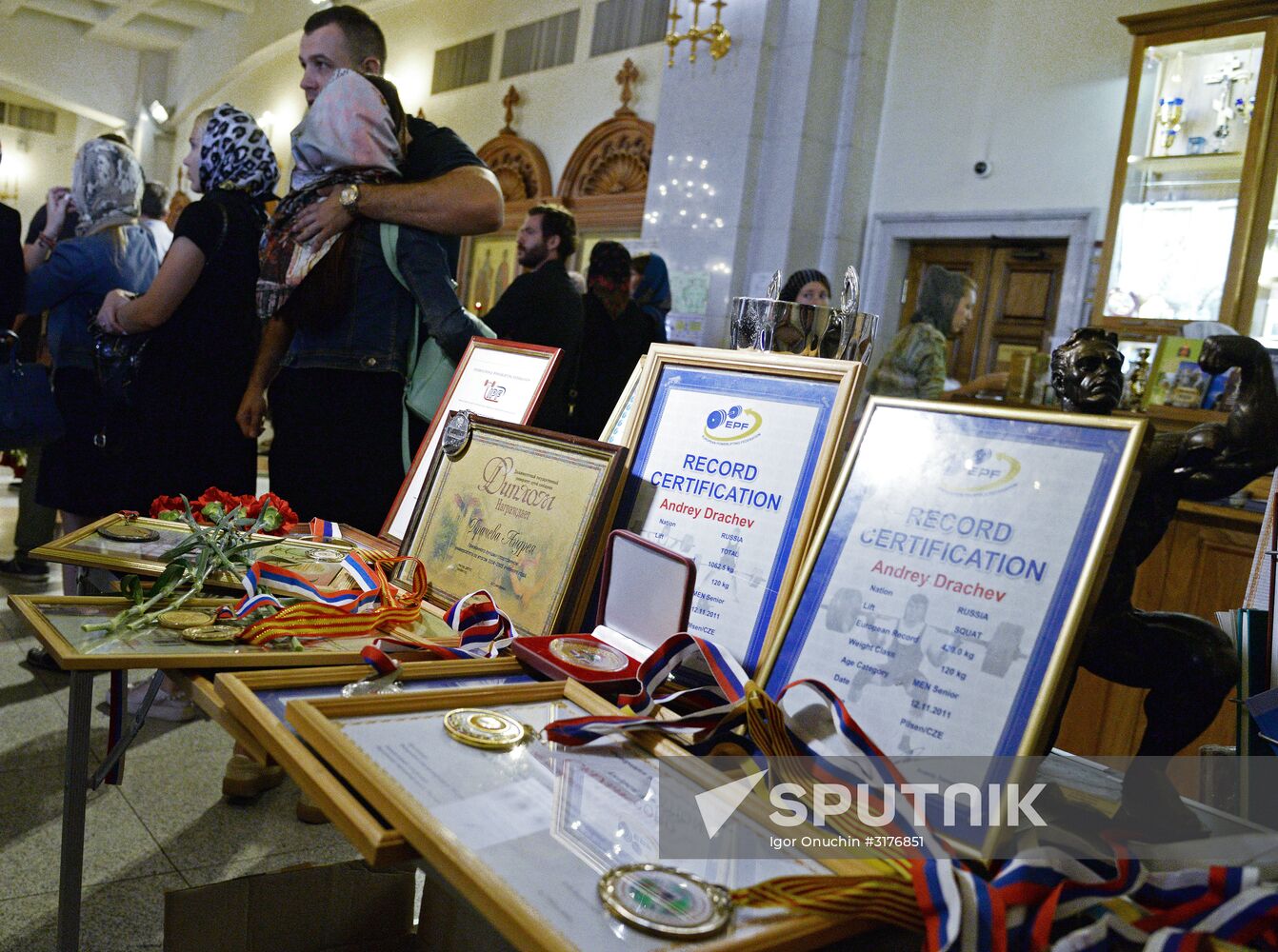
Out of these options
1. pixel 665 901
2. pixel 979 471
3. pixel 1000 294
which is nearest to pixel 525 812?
pixel 665 901

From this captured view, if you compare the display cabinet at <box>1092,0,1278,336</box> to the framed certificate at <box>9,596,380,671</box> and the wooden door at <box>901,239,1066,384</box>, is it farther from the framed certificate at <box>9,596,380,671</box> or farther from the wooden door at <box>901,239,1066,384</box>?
the framed certificate at <box>9,596,380,671</box>

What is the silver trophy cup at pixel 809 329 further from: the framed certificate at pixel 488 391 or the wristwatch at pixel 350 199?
the wristwatch at pixel 350 199

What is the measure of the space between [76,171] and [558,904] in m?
3.20

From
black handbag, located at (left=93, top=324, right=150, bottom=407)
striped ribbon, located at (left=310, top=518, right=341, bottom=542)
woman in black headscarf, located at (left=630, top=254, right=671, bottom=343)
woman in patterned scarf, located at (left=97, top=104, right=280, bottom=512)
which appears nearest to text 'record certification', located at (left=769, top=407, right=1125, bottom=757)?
striped ribbon, located at (left=310, top=518, right=341, bottom=542)

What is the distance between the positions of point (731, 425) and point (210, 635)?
50cm

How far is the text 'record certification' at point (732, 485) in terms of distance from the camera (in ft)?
2.70

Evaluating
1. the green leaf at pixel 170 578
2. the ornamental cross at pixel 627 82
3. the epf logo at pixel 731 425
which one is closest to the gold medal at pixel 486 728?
the epf logo at pixel 731 425

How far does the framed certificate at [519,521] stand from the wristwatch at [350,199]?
582 millimetres

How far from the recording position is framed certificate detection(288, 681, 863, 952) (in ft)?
1.58

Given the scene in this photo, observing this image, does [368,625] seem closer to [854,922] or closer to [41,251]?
[854,922]

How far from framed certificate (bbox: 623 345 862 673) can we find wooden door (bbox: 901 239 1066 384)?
16.5ft

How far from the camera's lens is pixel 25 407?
263 centimetres

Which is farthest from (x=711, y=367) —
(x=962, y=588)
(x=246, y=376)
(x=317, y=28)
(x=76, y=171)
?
(x=76, y=171)

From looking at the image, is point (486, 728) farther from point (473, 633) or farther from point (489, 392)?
point (489, 392)
